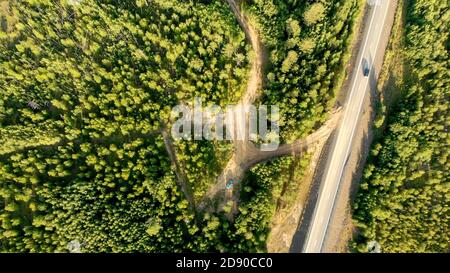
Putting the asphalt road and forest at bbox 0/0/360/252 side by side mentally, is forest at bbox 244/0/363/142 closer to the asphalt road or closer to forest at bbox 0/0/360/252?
forest at bbox 0/0/360/252

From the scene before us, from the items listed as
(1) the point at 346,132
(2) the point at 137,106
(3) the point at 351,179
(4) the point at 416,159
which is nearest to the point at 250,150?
(1) the point at 346,132

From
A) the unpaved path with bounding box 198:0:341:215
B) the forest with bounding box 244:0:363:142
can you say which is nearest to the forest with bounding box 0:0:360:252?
the forest with bounding box 244:0:363:142

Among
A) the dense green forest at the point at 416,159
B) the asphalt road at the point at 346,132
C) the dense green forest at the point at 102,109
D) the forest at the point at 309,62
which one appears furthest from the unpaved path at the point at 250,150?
the dense green forest at the point at 416,159

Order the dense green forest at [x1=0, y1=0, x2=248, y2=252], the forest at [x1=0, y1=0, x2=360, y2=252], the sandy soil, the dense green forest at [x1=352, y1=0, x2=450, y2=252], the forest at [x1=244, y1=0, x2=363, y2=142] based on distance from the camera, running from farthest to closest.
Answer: the forest at [x1=244, y1=0, x2=363, y2=142]
the dense green forest at [x1=0, y1=0, x2=248, y2=252]
the forest at [x1=0, y1=0, x2=360, y2=252]
the sandy soil
the dense green forest at [x1=352, y1=0, x2=450, y2=252]

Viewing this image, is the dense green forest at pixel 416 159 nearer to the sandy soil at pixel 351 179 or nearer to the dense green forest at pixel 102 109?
the sandy soil at pixel 351 179

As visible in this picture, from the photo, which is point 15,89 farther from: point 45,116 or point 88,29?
point 88,29

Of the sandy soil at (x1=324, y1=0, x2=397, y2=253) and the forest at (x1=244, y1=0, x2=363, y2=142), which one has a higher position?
the forest at (x1=244, y1=0, x2=363, y2=142)
